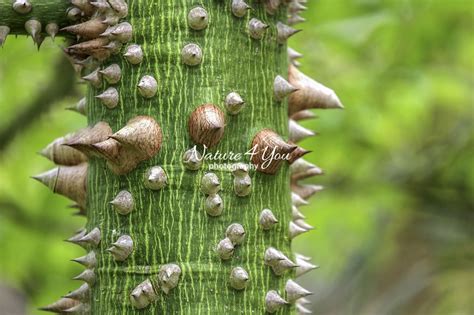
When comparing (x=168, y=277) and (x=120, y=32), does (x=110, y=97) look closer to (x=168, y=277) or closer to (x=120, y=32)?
(x=120, y=32)

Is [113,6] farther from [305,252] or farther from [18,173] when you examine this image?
[305,252]

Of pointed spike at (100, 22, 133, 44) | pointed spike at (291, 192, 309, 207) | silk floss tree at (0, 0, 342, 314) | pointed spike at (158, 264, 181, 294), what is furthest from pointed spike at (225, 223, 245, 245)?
pointed spike at (100, 22, 133, 44)

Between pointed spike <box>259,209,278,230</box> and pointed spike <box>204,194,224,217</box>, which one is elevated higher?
pointed spike <box>204,194,224,217</box>

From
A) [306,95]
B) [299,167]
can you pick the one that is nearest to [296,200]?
[299,167]

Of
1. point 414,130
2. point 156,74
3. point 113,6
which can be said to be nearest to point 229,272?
point 156,74

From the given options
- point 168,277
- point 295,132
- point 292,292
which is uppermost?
point 295,132

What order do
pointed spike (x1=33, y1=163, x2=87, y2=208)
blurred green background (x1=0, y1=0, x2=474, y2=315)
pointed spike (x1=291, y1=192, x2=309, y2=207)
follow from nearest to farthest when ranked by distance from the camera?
pointed spike (x1=33, y1=163, x2=87, y2=208), pointed spike (x1=291, y1=192, x2=309, y2=207), blurred green background (x1=0, y1=0, x2=474, y2=315)

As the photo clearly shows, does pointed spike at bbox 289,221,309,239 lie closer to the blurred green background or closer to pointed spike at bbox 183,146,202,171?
pointed spike at bbox 183,146,202,171
